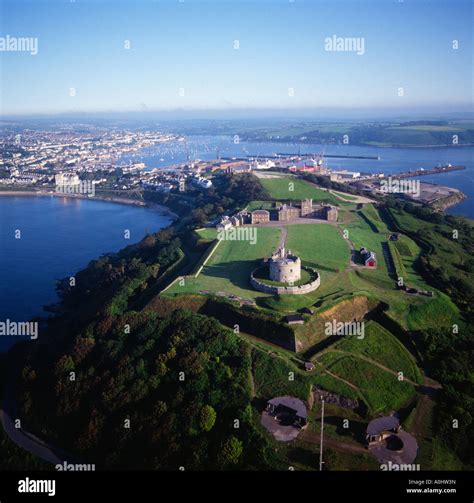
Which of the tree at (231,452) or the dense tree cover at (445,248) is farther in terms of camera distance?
the dense tree cover at (445,248)

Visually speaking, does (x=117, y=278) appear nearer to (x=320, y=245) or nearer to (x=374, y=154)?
(x=320, y=245)

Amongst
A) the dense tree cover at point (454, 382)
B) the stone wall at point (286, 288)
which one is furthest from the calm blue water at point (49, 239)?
the dense tree cover at point (454, 382)

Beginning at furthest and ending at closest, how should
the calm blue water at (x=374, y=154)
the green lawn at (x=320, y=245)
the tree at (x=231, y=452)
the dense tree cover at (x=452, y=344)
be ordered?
1. the calm blue water at (x=374, y=154)
2. the green lawn at (x=320, y=245)
3. the dense tree cover at (x=452, y=344)
4. the tree at (x=231, y=452)

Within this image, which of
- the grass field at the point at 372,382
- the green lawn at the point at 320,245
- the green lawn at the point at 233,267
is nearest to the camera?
the grass field at the point at 372,382

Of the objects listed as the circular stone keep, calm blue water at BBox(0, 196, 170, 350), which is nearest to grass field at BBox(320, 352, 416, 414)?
the circular stone keep

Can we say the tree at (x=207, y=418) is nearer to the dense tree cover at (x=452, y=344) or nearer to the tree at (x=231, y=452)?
the tree at (x=231, y=452)

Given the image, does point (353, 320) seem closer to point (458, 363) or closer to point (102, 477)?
point (458, 363)

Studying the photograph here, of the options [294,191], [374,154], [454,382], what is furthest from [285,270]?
[374,154]

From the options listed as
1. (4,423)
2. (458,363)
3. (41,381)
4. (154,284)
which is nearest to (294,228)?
(154,284)
